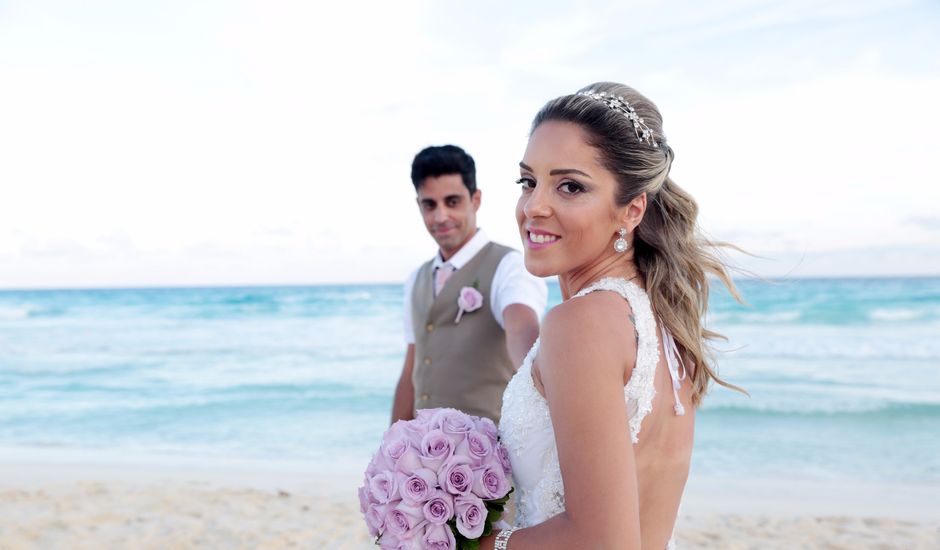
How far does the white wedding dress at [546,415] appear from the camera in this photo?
1.63 metres

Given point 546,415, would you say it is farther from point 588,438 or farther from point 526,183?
point 526,183

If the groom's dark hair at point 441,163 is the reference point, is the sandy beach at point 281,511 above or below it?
below

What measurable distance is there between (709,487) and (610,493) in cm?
638

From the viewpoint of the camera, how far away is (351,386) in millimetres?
14047

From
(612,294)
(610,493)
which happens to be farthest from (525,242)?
(610,493)

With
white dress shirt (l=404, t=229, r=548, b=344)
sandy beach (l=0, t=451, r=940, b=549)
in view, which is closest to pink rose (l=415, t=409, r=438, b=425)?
white dress shirt (l=404, t=229, r=548, b=344)

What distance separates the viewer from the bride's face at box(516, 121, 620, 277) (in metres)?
1.69

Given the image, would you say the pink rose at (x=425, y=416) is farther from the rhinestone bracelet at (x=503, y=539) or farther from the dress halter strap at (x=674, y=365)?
the dress halter strap at (x=674, y=365)

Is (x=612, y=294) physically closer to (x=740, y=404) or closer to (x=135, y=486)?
(x=135, y=486)

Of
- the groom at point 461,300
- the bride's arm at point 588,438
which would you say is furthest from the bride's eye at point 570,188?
the groom at point 461,300

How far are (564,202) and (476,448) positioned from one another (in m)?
0.56

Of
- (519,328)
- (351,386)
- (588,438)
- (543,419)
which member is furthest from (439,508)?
(351,386)

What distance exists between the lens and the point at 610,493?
1398 millimetres

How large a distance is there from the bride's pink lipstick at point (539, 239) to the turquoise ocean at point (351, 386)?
0.71 m
